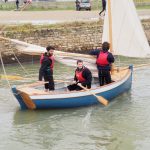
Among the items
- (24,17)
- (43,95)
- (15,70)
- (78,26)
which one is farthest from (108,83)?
(24,17)

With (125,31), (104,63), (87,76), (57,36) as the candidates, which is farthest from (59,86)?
(57,36)

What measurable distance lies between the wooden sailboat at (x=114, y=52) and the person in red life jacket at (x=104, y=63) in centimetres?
28

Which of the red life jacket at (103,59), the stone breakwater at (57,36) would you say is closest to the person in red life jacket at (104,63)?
the red life jacket at (103,59)

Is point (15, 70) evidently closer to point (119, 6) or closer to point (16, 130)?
point (119, 6)

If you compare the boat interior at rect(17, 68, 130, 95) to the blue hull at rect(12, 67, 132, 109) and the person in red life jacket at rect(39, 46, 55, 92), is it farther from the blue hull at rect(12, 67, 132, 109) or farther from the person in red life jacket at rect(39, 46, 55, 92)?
the person in red life jacket at rect(39, 46, 55, 92)

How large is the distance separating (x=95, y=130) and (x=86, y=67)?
3368 mm

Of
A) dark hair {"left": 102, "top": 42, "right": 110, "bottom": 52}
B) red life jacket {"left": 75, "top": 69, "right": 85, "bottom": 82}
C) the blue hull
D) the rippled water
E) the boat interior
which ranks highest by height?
dark hair {"left": 102, "top": 42, "right": 110, "bottom": 52}

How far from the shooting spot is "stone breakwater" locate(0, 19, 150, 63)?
87.6 feet

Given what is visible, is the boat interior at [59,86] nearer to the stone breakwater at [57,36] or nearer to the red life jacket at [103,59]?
the red life jacket at [103,59]

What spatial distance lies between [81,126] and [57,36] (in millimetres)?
13680

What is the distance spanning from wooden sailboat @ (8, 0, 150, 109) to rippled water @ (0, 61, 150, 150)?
0.34 metres

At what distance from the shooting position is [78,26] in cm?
2956

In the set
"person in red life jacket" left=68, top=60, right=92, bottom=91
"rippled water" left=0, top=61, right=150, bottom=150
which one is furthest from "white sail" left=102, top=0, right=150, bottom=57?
"person in red life jacket" left=68, top=60, right=92, bottom=91

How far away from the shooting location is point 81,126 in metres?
15.3
